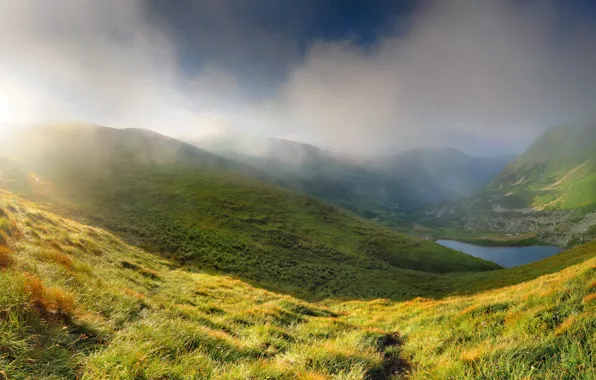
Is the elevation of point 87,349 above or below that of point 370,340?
above

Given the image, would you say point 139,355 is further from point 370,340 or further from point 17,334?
point 370,340

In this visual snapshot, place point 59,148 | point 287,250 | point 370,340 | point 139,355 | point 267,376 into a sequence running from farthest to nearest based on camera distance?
point 59,148, point 287,250, point 370,340, point 267,376, point 139,355

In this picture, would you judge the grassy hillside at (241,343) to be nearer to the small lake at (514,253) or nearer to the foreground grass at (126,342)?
the foreground grass at (126,342)

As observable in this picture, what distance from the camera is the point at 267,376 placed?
5012 millimetres

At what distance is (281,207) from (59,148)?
147 metres

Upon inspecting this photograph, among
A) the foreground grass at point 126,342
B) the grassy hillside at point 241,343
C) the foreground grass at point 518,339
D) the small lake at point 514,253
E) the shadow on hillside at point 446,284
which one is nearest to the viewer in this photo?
the foreground grass at point 126,342

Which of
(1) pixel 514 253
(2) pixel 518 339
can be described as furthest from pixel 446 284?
(1) pixel 514 253

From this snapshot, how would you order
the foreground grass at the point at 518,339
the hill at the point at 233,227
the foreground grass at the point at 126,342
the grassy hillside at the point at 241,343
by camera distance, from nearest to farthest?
1. the foreground grass at the point at 126,342
2. the grassy hillside at the point at 241,343
3. the foreground grass at the point at 518,339
4. the hill at the point at 233,227

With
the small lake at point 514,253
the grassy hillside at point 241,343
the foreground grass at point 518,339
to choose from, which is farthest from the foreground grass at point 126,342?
the small lake at point 514,253

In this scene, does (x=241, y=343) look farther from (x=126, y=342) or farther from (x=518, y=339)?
(x=518, y=339)

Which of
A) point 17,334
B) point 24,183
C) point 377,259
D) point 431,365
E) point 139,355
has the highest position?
point 17,334

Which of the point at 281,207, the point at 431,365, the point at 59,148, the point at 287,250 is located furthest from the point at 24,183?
the point at 431,365

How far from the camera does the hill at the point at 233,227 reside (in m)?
56.7

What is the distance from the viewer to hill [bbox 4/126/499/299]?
5669 cm
